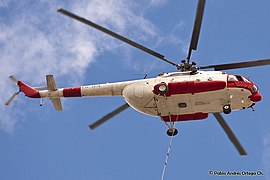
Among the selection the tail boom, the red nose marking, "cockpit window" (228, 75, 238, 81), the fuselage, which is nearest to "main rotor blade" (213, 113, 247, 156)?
the fuselage

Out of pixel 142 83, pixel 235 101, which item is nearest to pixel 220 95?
pixel 235 101

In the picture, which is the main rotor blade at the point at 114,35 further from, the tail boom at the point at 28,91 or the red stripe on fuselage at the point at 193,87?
the tail boom at the point at 28,91

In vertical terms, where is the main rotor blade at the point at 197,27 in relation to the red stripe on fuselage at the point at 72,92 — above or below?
above

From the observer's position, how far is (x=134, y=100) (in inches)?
885

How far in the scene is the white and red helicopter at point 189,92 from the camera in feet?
69.3

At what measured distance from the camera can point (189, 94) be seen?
837 inches

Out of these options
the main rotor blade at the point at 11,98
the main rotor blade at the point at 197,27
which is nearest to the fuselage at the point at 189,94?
the main rotor blade at the point at 197,27

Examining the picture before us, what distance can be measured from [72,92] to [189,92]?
7.15m

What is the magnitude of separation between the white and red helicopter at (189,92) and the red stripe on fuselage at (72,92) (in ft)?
7.00

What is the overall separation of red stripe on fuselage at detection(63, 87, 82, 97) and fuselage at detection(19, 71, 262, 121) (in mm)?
2847

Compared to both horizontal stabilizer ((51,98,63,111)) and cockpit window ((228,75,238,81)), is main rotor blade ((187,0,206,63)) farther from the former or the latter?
horizontal stabilizer ((51,98,63,111))

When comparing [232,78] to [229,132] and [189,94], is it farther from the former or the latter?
[229,132]

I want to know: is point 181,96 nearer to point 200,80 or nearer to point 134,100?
point 200,80

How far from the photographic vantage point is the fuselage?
69.4 feet
